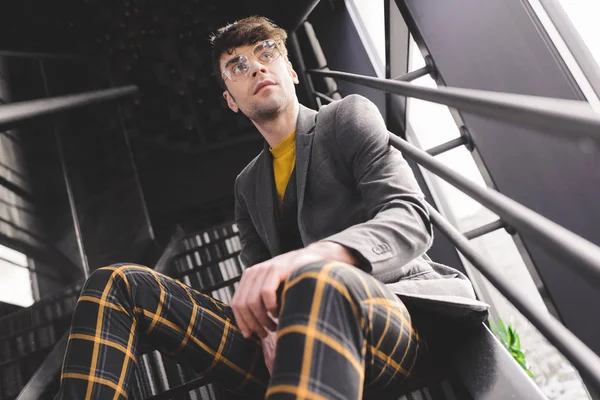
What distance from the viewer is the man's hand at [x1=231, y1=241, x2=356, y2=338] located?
800 mm

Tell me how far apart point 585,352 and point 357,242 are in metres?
0.41

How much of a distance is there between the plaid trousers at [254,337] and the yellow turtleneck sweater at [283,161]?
0.48 meters

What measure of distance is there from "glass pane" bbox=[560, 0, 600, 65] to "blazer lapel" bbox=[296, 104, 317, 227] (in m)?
1.02

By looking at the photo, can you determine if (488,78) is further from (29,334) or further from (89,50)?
(89,50)

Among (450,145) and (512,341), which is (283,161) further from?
(512,341)

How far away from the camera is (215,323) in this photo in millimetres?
1157

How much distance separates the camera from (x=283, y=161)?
1.50 metres

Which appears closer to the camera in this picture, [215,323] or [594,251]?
[594,251]

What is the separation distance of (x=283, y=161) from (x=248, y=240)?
0.34m

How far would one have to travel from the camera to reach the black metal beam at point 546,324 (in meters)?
0.54

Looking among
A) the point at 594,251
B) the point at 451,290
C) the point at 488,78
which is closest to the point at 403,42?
the point at 488,78

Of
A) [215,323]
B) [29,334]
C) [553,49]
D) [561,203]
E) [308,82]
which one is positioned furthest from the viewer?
[308,82]

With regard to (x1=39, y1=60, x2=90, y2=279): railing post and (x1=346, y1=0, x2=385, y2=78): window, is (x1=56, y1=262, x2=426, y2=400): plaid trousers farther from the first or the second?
(x1=346, y1=0, x2=385, y2=78): window

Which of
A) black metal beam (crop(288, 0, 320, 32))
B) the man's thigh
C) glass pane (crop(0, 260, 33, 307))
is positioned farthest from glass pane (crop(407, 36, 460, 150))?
glass pane (crop(0, 260, 33, 307))
